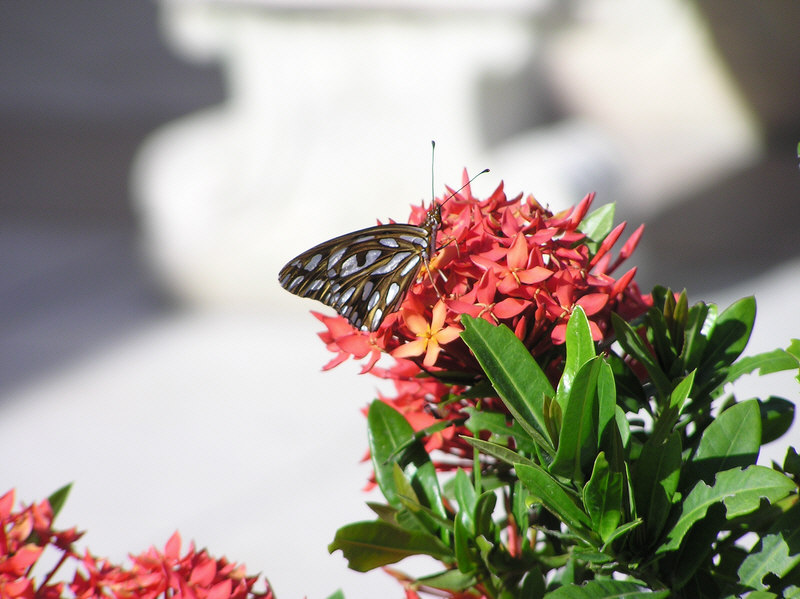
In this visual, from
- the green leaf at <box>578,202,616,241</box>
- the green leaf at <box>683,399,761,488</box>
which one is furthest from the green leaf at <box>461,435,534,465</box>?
the green leaf at <box>578,202,616,241</box>

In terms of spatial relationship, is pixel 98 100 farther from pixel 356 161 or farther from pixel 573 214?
pixel 573 214

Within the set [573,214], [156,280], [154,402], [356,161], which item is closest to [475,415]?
[573,214]

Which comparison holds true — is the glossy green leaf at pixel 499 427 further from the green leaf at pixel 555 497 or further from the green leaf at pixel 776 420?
the green leaf at pixel 776 420

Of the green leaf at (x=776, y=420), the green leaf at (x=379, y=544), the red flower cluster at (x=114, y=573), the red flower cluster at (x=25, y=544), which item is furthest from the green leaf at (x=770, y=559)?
the red flower cluster at (x=25, y=544)

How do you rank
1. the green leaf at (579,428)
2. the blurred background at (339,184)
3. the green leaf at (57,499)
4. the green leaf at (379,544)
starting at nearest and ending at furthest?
the green leaf at (579,428), the green leaf at (379,544), the green leaf at (57,499), the blurred background at (339,184)

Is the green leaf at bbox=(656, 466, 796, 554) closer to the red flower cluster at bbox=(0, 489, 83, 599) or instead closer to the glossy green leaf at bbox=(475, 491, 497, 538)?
the glossy green leaf at bbox=(475, 491, 497, 538)

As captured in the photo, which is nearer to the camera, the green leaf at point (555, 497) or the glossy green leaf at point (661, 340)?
→ the green leaf at point (555, 497)

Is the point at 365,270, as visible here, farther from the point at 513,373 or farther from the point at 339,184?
the point at 339,184
